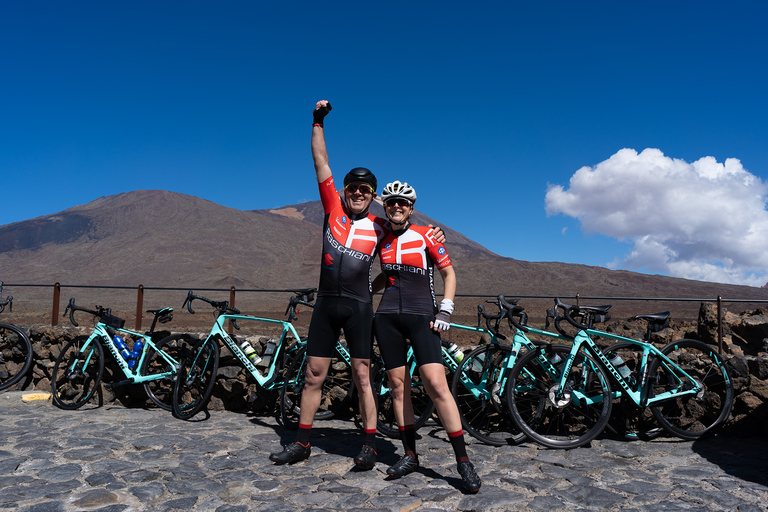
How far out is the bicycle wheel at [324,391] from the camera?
5211mm

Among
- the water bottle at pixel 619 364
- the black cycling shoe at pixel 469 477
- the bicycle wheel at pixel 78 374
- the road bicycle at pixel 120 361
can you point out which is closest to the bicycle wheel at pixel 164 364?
the road bicycle at pixel 120 361

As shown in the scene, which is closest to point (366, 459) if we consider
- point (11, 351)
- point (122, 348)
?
point (122, 348)

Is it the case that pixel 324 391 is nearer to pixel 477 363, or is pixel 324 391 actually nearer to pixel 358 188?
pixel 477 363

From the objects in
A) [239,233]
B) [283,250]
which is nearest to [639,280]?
[283,250]

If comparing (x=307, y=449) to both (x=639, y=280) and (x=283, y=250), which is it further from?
(x=283, y=250)

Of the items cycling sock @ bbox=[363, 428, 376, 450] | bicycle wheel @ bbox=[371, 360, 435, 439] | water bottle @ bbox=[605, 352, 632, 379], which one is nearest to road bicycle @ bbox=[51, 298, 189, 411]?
bicycle wheel @ bbox=[371, 360, 435, 439]

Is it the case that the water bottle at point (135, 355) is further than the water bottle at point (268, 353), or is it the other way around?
the water bottle at point (135, 355)

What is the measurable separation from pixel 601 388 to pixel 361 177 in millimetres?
2588

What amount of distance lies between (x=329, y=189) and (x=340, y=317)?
0.94 m

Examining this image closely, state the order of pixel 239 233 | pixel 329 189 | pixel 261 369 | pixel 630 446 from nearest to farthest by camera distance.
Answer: pixel 329 189, pixel 630 446, pixel 261 369, pixel 239 233

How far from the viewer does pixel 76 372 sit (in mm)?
6281

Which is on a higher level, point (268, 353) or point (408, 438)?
point (268, 353)

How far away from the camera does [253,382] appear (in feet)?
19.4

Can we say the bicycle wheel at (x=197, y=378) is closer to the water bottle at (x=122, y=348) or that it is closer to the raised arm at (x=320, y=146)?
the water bottle at (x=122, y=348)
